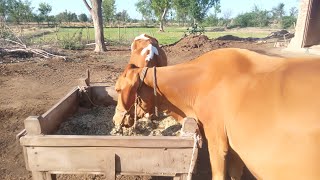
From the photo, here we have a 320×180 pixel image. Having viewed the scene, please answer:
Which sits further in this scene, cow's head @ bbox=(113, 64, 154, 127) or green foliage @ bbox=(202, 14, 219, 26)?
green foliage @ bbox=(202, 14, 219, 26)

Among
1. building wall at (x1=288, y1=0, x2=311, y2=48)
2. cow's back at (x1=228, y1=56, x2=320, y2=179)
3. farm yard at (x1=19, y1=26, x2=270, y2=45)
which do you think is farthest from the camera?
farm yard at (x1=19, y1=26, x2=270, y2=45)

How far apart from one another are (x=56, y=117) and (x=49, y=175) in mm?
724

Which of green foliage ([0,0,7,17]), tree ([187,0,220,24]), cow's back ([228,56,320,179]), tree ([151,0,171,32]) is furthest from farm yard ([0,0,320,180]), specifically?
green foliage ([0,0,7,17])

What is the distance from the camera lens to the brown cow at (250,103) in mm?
1970

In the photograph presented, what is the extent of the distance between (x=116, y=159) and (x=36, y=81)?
6.68 m

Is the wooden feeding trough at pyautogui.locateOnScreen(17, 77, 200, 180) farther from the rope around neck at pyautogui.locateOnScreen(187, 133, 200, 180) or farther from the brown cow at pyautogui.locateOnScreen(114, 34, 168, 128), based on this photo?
the brown cow at pyautogui.locateOnScreen(114, 34, 168, 128)

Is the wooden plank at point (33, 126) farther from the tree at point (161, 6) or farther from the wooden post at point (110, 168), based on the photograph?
the tree at point (161, 6)

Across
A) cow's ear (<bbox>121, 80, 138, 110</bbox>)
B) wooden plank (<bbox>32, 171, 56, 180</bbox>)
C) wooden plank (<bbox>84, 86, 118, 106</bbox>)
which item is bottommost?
wooden plank (<bbox>32, 171, 56, 180</bbox>)

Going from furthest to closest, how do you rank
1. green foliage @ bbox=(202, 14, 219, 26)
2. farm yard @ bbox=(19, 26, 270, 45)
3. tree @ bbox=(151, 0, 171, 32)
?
green foliage @ bbox=(202, 14, 219, 26) → tree @ bbox=(151, 0, 171, 32) → farm yard @ bbox=(19, 26, 270, 45)

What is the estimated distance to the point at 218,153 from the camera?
2480 mm

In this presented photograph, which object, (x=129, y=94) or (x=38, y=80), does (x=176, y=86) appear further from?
(x=38, y=80)

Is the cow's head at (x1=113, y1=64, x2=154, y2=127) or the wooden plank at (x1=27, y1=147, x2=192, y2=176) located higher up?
the cow's head at (x1=113, y1=64, x2=154, y2=127)

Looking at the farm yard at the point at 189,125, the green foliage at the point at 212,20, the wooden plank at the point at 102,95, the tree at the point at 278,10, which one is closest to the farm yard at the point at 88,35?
the wooden plank at the point at 102,95

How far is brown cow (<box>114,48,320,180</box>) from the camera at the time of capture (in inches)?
77.5
